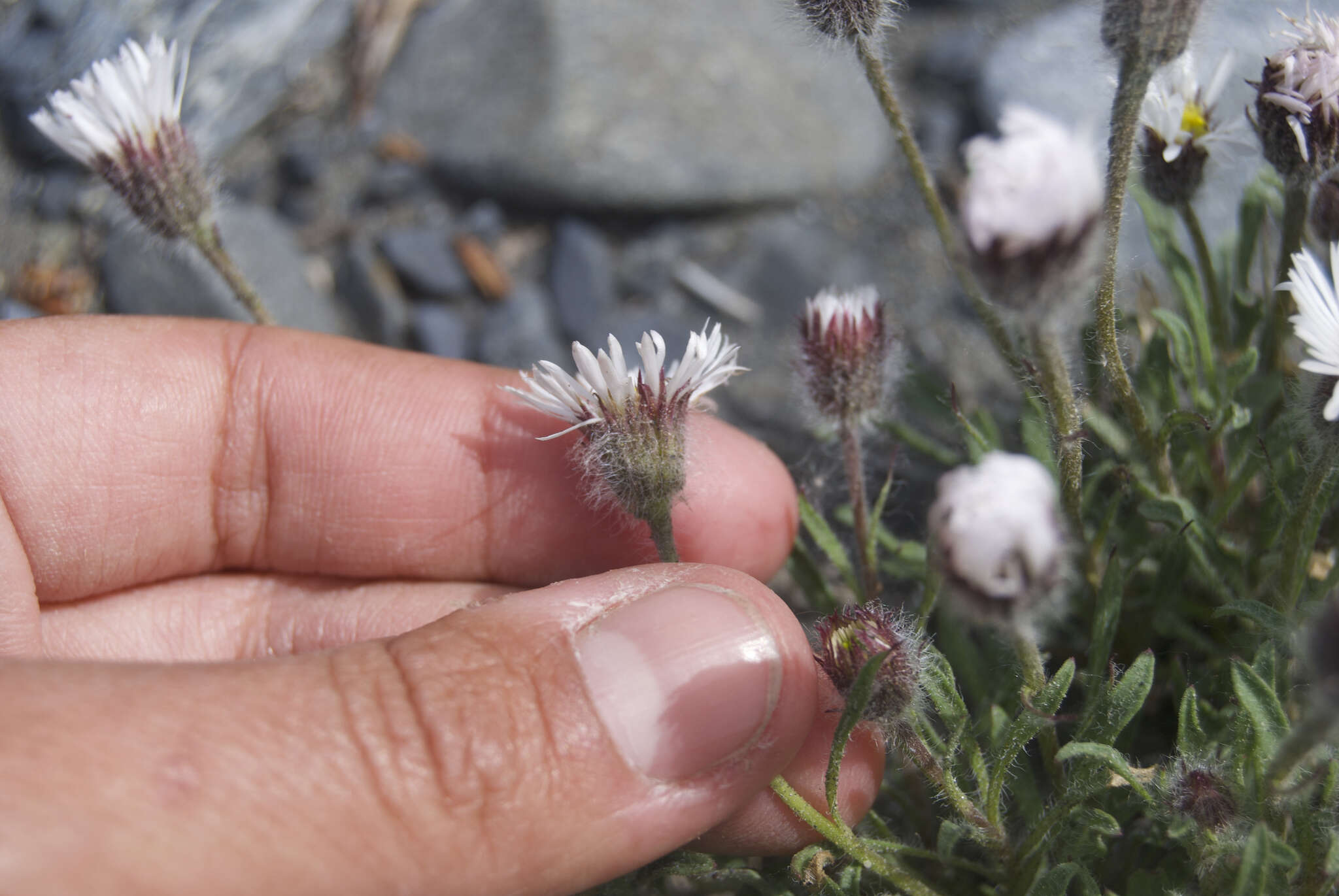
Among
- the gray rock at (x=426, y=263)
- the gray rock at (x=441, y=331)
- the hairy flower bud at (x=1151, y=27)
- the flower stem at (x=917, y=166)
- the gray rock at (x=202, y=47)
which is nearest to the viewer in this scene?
the hairy flower bud at (x=1151, y=27)

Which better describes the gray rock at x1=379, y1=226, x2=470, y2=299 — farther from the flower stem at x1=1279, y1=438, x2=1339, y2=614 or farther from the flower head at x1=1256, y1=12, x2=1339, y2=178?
the flower stem at x1=1279, y1=438, x2=1339, y2=614

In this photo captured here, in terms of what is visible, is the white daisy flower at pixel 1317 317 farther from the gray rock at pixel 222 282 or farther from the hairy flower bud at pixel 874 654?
the gray rock at pixel 222 282

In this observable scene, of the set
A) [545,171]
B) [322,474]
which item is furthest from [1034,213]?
[545,171]

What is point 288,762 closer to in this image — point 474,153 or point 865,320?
point 865,320

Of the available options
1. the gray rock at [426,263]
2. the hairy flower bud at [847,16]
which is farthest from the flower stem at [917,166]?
the gray rock at [426,263]

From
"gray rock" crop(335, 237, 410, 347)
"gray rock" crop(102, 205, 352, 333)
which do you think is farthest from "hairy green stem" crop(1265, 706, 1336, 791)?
"gray rock" crop(102, 205, 352, 333)

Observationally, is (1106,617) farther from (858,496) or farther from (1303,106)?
(1303,106)

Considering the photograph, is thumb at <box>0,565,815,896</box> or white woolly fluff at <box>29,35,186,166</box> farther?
white woolly fluff at <box>29,35,186,166</box>
